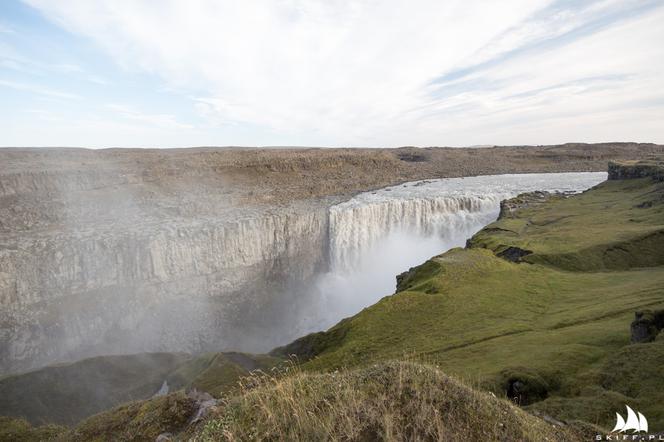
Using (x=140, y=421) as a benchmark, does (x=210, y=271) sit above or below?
below

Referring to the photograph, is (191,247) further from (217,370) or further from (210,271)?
(217,370)

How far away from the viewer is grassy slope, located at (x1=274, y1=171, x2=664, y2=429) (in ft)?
29.3

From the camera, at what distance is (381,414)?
5.43 metres

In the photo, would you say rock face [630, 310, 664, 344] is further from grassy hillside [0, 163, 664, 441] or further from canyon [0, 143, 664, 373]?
canyon [0, 143, 664, 373]

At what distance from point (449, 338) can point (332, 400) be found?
31.5 ft

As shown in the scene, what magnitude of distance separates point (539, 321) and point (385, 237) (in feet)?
113

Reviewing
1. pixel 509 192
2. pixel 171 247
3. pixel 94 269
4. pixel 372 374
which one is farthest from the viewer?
pixel 509 192

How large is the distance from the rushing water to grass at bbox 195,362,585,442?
36398mm

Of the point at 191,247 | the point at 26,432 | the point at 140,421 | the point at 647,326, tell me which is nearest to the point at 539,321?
the point at 647,326

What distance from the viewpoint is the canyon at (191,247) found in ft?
104

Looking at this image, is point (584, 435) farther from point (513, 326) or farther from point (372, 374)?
point (513, 326)

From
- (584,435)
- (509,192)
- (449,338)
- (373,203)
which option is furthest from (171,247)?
(509,192)

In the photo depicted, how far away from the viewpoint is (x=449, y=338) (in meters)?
14.3

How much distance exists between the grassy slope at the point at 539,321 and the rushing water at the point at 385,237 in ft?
62.3
